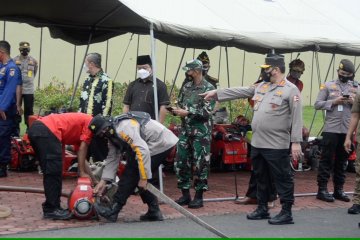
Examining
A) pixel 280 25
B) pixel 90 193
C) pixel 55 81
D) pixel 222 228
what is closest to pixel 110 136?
pixel 90 193

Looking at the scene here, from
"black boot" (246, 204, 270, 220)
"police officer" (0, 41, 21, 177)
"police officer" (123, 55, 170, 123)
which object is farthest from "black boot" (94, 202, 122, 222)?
"police officer" (0, 41, 21, 177)

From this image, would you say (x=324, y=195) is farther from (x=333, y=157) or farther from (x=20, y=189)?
(x=20, y=189)

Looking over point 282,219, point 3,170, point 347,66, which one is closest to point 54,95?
point 3,170

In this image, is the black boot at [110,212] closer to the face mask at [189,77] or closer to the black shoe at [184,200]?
the black shoe at [184,200]

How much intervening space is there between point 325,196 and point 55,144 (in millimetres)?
4074

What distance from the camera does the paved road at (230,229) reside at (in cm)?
659

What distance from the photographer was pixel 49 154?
691cm

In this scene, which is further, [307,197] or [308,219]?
[307,197]

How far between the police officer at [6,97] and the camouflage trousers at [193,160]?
8.70 feet

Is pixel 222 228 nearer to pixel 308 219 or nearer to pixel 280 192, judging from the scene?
pixel 280 192

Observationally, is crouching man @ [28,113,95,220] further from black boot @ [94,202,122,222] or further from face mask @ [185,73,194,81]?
face mask @ [185,73,194,81]

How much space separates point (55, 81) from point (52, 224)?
11918 millimetres

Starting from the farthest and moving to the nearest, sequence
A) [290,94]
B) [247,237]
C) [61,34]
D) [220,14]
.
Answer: [61,34]
[220,14]
[290,94]
[247,237]

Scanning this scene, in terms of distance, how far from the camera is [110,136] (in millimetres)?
6793
